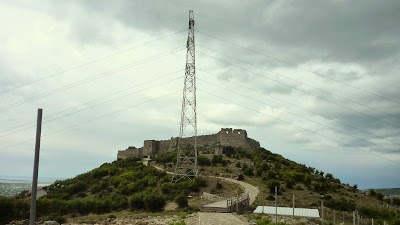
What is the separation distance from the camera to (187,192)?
47.4 meters

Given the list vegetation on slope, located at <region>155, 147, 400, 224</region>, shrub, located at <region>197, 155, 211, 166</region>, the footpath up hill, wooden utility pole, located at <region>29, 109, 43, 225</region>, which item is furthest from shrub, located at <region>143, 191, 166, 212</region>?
shrub, located at <region>197, 155, 211, 166</region>

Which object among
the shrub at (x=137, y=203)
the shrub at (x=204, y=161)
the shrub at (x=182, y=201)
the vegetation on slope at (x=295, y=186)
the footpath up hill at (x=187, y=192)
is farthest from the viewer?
the shrub at (x=204, y=161)

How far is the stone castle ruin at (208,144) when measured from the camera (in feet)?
285

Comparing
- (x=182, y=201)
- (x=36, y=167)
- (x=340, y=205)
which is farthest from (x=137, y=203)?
(x=36, y=167)

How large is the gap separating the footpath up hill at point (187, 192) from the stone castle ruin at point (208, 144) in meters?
4.00

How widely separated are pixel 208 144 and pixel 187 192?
44.4m

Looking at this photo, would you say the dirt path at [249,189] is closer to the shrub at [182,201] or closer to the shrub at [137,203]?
the shrub at [182,201]

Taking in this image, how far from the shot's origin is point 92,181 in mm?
67500

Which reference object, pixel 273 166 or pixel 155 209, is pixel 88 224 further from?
pixel 273 166

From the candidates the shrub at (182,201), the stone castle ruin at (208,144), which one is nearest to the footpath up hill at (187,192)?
the shrub at (182,201)

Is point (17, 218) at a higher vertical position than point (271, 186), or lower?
lower

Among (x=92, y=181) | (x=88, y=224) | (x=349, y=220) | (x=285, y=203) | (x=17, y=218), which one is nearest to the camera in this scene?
(x=88, y=224)

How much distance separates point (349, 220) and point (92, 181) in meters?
46.7

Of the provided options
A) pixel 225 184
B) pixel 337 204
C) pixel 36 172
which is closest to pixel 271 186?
pixel 225 184
